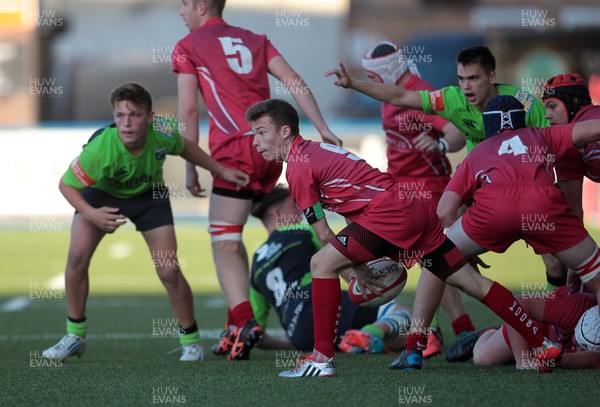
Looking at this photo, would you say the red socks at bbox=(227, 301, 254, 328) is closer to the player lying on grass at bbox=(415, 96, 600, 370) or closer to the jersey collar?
the player lying on grass at bbox=(415, 96, 600, 370)

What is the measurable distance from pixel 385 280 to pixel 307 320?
3.70 feet

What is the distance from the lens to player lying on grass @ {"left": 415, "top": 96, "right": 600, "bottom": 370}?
5.41m

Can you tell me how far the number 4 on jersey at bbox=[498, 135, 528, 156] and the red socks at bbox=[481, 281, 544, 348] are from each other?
2.30 feet

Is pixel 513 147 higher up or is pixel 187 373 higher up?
pixel 513 147

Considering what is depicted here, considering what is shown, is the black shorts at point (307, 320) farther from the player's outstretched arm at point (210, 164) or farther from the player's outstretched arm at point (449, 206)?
the player's outstretched arm at point (449, 206)

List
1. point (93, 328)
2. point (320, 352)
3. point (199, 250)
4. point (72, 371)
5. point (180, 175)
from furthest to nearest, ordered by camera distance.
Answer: point (180, 175) → point (199, 250) → point (93, 328) → point (72, 371) → point (320, 352)

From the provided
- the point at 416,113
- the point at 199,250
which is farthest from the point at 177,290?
the point at 199,250

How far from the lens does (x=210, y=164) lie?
262 inches

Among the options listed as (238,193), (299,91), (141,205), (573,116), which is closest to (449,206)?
(573,116)

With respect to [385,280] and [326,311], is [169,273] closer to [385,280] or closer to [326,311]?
[326,311]

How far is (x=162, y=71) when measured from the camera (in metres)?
27.1

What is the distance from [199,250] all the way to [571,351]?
363 inches

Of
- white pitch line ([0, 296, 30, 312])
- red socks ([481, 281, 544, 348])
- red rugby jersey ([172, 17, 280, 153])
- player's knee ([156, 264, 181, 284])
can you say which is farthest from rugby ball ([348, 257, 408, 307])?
white pitch line ([0, 296, 30, 312])

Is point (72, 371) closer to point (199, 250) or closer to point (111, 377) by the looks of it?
point (111, 377)
